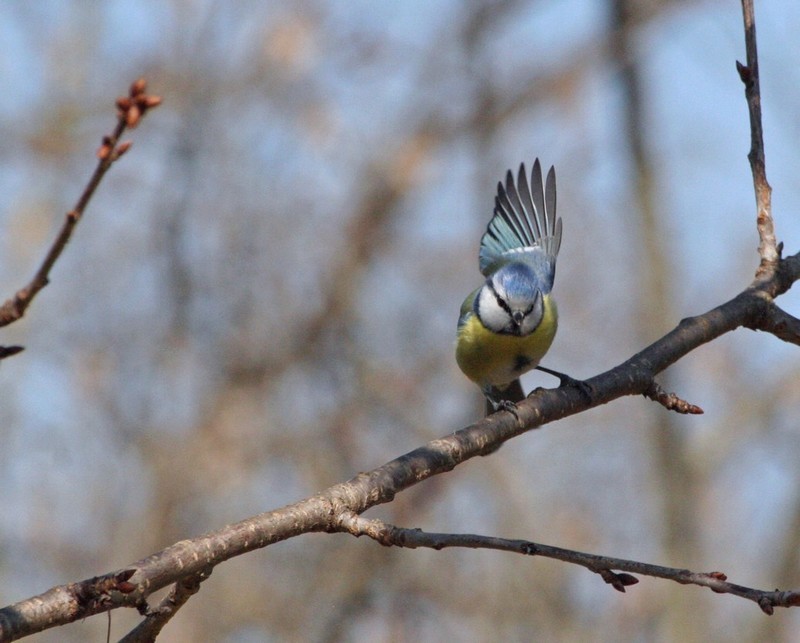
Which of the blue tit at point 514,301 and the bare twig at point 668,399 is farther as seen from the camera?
the blue tit at point 514,301

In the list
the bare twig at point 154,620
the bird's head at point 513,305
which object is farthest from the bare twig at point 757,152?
the bare twig at point 154,620

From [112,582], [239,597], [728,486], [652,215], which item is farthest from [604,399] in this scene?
[728,486]

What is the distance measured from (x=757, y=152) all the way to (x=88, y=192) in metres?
2.09

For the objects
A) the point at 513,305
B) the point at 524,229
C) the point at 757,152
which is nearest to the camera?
the point at 757,152

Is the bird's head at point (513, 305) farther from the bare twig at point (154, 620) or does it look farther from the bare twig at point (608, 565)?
the bare twig at point (154, 620)

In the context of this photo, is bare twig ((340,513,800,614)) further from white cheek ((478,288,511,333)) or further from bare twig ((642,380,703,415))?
white cheek ((478,288,511,333))

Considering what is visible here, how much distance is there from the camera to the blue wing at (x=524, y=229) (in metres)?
4.31

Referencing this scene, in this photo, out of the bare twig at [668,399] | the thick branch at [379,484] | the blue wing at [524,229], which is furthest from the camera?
the blue wing at [524,229]

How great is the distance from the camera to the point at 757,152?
270cm

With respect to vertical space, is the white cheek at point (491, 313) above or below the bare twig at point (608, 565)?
above

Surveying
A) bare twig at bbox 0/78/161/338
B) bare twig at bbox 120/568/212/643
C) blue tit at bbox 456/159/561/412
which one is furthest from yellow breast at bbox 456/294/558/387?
bare twig at bbox 0/78/161/338

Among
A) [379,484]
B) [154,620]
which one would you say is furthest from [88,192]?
[379,484]

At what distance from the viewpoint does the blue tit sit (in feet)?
13.2

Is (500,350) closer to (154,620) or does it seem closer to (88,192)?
(154,620)
